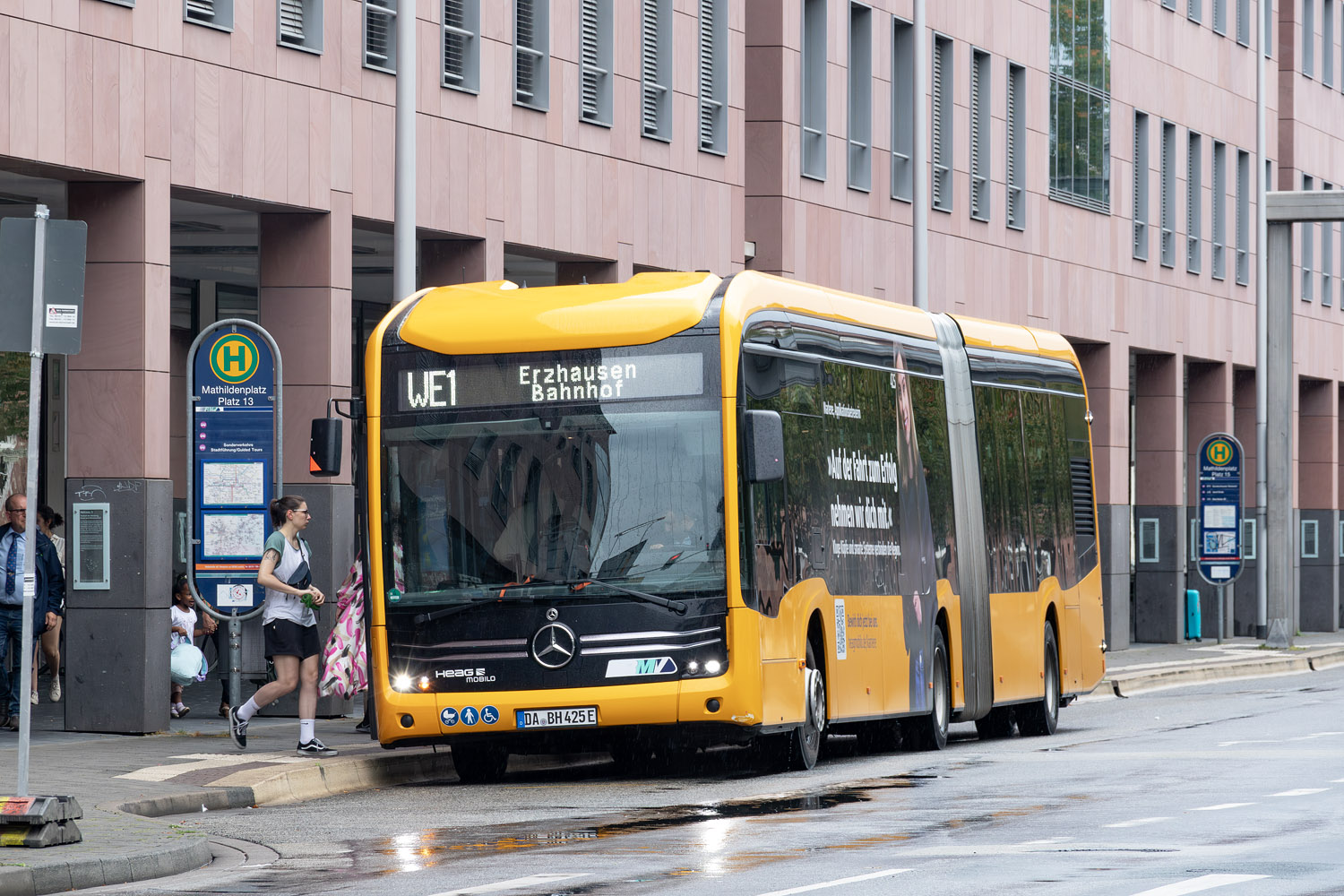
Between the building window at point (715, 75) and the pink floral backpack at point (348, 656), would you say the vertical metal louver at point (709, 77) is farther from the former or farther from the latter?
the pink floral backpack at point (348, 656)

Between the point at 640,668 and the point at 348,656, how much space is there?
10.00 feet

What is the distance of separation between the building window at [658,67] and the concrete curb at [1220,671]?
29.6 ft

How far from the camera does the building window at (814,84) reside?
3347 centimetres

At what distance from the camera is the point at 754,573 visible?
16656 millimetres

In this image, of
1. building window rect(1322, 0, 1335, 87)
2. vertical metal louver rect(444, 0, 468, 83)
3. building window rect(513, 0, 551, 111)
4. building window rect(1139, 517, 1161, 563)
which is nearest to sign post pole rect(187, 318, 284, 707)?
vertical metal louver rect(444, 0, 468, 83)

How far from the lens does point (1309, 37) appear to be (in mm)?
55688

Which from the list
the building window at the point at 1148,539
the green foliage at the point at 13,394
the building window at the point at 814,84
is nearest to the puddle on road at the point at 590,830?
the green foliage at the point at 13,394

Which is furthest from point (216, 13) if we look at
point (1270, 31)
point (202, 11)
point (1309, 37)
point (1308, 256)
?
point (1309, 37)

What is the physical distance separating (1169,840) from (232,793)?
19.9ft

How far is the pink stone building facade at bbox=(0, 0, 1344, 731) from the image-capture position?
2073 cm

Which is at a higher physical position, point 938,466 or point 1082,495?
Answer: point 938,466

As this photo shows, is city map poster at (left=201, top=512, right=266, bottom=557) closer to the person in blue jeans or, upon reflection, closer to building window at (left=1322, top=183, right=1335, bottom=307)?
the person in blue jeans

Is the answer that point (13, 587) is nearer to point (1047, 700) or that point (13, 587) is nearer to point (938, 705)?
point (938, 705)

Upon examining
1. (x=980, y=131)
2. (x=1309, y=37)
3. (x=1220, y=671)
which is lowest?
(x=1220, y=671)
